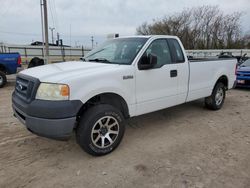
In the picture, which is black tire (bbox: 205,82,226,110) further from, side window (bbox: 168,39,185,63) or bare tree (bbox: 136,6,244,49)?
bare tree (bbox: 136,6,244,49)

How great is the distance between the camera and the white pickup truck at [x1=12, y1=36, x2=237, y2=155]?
2.80 metres

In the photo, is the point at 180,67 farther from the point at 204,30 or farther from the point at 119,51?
the point at 204,30

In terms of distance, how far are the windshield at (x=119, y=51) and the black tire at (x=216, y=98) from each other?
8.99ft

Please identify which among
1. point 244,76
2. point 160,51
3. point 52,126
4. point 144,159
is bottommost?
point 144,159

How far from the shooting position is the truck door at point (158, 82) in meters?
3.67

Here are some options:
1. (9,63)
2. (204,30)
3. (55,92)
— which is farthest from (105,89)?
(204,30)

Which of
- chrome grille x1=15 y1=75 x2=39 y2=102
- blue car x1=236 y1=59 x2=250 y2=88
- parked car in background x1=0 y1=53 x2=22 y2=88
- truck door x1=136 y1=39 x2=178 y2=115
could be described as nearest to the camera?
chrome grille x1=15 y1=75 x2=39 y2=102

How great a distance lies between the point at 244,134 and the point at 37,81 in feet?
12.8

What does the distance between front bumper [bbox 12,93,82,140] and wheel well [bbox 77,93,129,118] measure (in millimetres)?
319

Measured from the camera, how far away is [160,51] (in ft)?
13.5

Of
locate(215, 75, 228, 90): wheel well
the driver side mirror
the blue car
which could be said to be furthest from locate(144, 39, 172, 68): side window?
the blue car

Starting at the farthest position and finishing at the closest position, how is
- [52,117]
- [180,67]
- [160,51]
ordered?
[180,67]
[160,51]
[52,117]

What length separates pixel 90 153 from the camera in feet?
10.4

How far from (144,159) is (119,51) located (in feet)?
6.58
